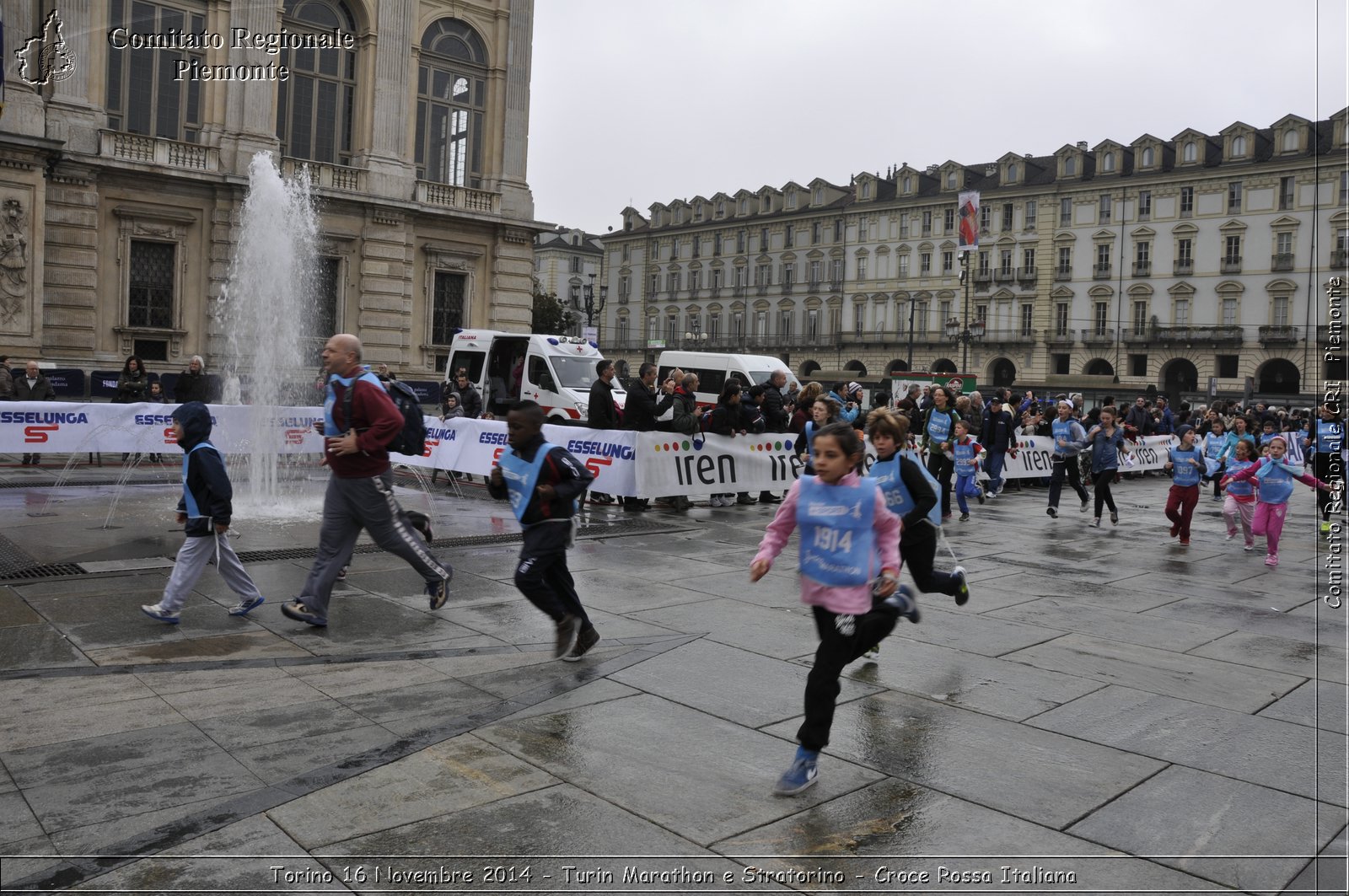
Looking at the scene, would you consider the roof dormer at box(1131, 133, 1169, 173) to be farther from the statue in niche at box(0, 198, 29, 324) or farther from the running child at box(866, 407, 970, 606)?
the running child at box(866, 407, 970, 606)

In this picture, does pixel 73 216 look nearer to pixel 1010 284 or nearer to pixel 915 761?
pixel 915 761

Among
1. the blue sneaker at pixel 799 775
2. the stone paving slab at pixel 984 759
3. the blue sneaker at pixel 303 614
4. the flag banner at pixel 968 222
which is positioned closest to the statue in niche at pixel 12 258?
the blue sneaker at pixel 303 614

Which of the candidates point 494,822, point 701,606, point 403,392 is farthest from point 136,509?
point 494,822

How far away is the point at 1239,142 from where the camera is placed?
2820 inches

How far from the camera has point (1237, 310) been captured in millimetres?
72438

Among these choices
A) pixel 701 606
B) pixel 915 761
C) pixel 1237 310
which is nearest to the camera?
pixel 915 761

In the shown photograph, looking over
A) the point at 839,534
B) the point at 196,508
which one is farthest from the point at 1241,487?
the point at 196,508

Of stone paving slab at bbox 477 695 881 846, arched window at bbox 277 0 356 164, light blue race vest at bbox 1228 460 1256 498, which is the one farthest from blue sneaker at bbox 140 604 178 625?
arched window at bbox 277 0 356 164

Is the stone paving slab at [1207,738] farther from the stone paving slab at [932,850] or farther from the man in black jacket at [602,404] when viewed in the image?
the man in black jacket at [602,404]

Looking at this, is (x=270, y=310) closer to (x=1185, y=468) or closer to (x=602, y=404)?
(x=602, y=404)

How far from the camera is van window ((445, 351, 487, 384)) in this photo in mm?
24547

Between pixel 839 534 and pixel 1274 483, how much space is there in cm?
986

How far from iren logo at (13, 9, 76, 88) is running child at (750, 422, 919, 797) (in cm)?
2794

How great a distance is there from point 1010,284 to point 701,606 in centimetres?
7767
